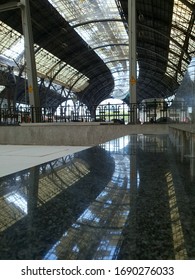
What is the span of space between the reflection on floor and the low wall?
987 centimetres

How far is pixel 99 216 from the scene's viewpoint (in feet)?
5.82

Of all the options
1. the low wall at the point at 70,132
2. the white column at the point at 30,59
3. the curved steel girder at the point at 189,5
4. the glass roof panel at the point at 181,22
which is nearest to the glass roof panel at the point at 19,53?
the glass roof panel at the point at 181,22

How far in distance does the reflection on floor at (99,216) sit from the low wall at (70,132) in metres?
9.87

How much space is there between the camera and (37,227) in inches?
63.4

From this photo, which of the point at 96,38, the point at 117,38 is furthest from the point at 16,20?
the point at 117,38

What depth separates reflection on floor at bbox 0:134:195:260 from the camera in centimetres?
131

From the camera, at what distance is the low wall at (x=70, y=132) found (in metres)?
13.1

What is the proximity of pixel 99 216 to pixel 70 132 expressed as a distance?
1199 cm

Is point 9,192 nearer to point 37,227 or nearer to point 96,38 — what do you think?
point 37,227

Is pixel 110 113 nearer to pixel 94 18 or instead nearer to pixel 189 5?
pixel 189 5

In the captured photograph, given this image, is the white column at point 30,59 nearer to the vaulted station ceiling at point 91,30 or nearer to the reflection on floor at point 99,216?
the vaulted station ceiling at point 91,30

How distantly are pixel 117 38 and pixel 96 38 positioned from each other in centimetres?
316

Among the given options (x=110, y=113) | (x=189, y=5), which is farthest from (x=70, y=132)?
(x=189, y=5)

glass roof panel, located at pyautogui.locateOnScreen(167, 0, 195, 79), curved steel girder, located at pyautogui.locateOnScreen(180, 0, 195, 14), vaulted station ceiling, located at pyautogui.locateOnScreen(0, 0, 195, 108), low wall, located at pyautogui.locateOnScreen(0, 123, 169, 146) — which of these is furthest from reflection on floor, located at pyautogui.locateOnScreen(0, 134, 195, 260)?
glass roof panel, located at pyautogui.locateOnScreen(167, 0, 195, 79)
